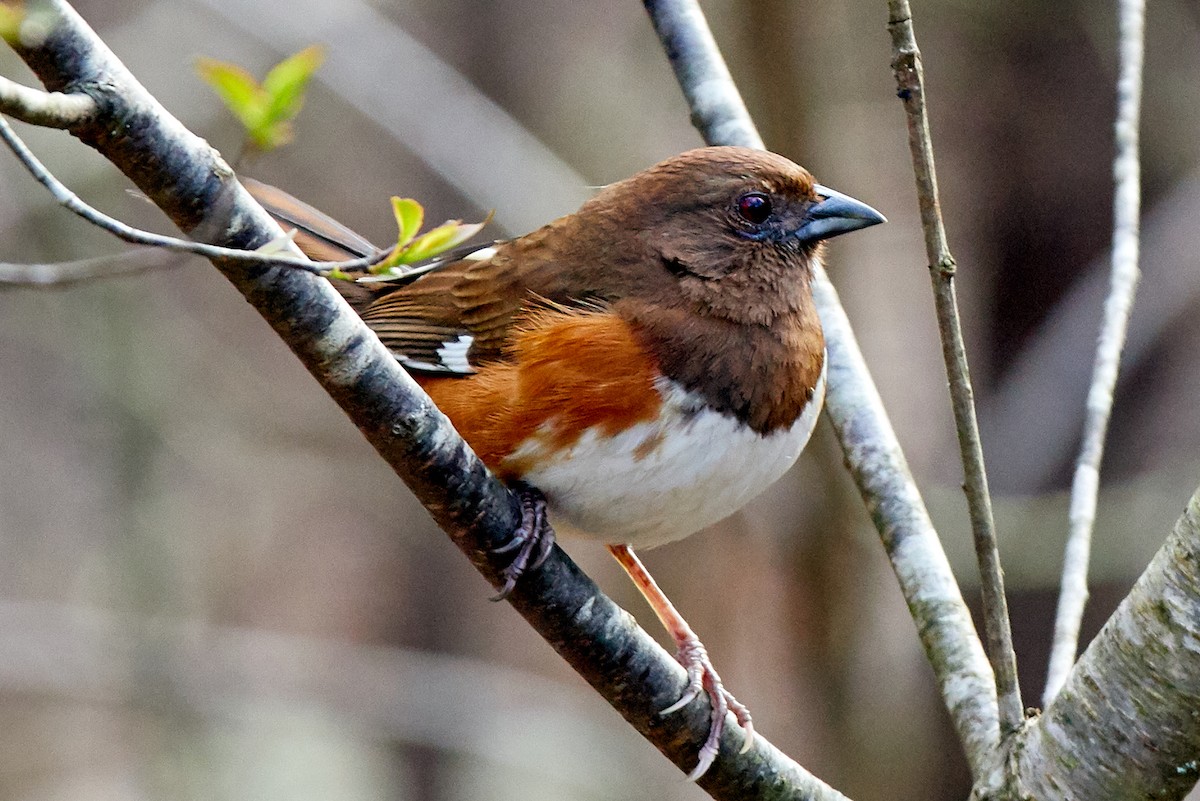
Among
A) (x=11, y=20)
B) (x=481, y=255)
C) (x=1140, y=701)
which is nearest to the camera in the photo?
(x=11, y=20)

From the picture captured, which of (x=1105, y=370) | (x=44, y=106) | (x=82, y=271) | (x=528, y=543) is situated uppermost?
(x=44, y=106)

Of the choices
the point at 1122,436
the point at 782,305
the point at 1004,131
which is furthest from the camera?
the point at 1004,131

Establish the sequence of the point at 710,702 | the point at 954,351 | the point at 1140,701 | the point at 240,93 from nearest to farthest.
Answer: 1. the point at 240,93
2. the point at 1140,701
3. the point at 954,351
4. the point at 710,702

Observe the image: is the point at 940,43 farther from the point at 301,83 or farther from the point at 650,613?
the point at 301,83

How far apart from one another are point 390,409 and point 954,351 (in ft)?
2.76

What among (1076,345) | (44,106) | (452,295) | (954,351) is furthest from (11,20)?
(1076,345)

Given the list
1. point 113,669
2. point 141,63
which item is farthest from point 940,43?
point 113,669

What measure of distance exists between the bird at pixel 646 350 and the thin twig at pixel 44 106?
869mm

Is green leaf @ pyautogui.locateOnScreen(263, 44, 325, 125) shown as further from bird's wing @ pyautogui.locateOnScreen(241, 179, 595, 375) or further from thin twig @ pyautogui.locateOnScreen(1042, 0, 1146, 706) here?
thin twig @ pyautogui.locateOnScreen(1042, 0, 1146, 706)

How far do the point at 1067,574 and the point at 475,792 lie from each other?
181 inches

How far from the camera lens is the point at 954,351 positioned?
1.96 metres

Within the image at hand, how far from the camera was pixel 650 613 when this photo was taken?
6.27 metres

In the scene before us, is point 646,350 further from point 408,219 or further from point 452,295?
point 408,219

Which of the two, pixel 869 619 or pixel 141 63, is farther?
pixel 141 63
